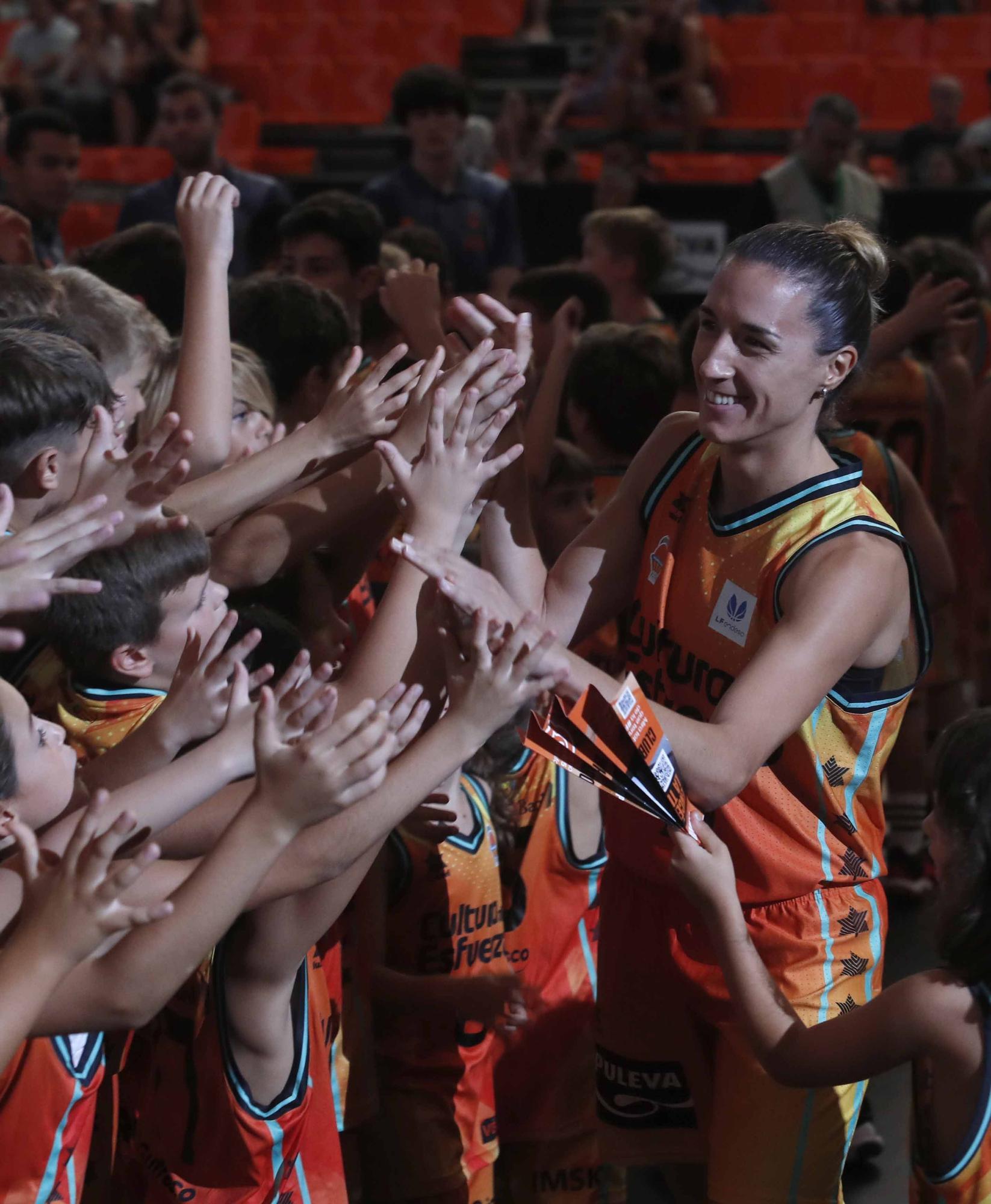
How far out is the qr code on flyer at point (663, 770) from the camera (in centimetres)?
184

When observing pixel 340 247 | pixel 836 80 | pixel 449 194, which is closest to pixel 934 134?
pixel 836 80

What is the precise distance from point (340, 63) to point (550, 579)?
11616mm

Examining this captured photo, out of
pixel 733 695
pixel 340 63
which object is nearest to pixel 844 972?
pixel 733 695

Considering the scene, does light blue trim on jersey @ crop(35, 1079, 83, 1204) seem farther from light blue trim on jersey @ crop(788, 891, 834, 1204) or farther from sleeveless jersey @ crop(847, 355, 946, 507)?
sleeveless jersey @ crop(847, 355, 946, 507)

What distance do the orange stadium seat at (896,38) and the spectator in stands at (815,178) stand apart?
5.78 metres

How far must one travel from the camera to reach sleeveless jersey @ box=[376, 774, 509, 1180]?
2.58 metres

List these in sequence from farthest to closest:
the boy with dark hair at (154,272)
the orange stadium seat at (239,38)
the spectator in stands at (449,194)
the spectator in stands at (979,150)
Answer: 1. the orange stadium seat at (239,38)
2. the spectator in stands at (979,150)
3. the spectator in stands at (449,194)
4. the boy with dark hair at (154,272)

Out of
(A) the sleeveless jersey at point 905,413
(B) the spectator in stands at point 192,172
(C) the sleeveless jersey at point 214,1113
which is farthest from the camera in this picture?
(B) the spectator in stands at point 192,172

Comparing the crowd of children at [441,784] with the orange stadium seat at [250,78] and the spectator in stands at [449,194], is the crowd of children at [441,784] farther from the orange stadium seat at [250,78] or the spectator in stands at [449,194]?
the orange stadium seat at [250,78]

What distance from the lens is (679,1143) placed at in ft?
7.84

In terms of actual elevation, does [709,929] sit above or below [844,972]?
above

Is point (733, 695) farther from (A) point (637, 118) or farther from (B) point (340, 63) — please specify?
(B) point (340, 63)

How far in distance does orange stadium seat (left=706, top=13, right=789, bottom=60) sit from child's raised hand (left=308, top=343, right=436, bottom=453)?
1113 centimetres

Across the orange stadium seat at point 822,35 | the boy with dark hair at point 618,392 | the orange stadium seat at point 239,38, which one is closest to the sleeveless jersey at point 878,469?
the boy with dark hair at point 618,392
